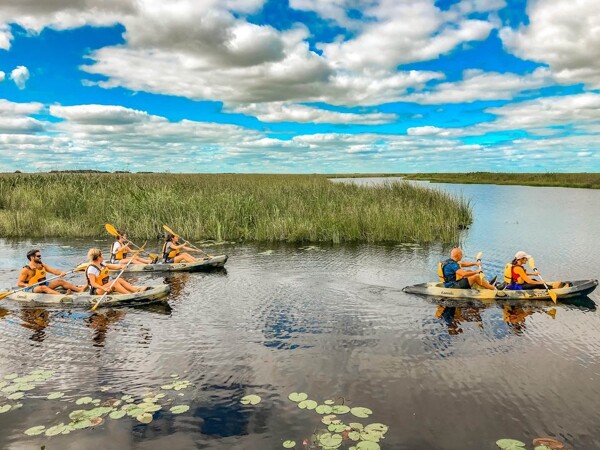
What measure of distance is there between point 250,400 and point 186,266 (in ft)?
31.9

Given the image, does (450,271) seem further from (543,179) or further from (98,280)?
(543,179)

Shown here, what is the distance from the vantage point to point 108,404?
652 cm

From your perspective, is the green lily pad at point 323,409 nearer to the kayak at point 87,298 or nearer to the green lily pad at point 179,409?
the green lily pad at point 179,409

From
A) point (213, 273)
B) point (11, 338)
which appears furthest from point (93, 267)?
point (213, 273)

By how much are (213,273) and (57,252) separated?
7.92 meters

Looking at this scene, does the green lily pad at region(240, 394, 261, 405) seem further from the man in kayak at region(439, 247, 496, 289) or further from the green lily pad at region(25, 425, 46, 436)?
the man in kayak at region(439, 247, 496, 289)

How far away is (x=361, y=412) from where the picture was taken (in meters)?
6.33

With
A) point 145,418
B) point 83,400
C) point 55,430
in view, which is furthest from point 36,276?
point 145,418

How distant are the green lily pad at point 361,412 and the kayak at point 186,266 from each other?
399 inches

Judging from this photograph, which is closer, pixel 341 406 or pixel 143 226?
pixel 341 406

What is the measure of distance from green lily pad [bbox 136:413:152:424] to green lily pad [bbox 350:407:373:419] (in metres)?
2.72

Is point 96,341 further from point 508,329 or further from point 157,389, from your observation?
point 508,329

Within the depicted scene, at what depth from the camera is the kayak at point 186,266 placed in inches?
621

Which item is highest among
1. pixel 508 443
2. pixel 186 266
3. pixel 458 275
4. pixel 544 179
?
pixel 544 179
